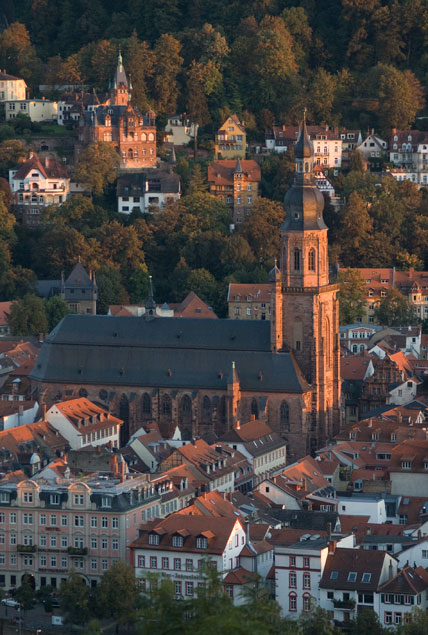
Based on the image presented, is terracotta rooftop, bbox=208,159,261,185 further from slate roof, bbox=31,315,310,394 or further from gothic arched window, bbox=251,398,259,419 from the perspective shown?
gothic arched window, bbox=251,398,259,419

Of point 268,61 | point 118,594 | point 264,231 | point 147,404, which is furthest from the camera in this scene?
point 268,61

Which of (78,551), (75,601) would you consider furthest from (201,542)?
(78,551)

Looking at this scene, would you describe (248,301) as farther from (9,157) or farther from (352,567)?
(352,567)

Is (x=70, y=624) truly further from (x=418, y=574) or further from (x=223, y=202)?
(x=223, y=202)

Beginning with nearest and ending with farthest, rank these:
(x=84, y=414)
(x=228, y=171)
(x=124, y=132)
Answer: (x=84, y=414)
(x=228, y=171)
(x=124, y=132)

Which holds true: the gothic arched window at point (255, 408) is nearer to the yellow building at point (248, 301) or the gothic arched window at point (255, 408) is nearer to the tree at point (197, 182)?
the yellow building at point (248, 301)
